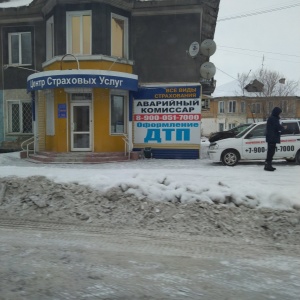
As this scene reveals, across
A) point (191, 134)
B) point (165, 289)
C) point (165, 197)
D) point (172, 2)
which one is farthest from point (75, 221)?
point (172, 2)

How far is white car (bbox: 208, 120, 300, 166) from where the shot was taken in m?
11.7

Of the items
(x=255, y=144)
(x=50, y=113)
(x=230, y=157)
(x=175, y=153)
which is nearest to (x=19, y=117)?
(x=50, y=113)

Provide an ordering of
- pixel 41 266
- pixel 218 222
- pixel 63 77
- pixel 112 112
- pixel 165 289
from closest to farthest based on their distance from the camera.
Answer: pixel 165 289, pixel 41 266, pixel 218 222, pixel 63 77, pixel 112 112

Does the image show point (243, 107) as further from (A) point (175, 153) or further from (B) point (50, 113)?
(B) point (50, 113)

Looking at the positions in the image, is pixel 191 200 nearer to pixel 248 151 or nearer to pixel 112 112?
pixel 248 151

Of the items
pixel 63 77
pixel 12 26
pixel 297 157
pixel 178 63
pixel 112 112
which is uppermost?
pixel 12 26

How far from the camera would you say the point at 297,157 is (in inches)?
463

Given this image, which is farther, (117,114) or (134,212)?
(117,114)

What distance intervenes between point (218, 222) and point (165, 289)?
2.58m

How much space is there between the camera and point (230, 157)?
12.1 metres

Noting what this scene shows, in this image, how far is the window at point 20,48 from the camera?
641 inches

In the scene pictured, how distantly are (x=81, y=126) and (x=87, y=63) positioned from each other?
262 cm

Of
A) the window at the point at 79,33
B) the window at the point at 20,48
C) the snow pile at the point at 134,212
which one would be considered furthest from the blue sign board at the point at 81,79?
the snow pile at the point at 134,212

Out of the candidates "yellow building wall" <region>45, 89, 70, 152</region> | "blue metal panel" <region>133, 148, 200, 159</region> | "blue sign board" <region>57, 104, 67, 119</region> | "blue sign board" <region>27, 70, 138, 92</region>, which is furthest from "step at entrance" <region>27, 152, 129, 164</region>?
"blue sign board" <region>27, 70, 138, 92</region>
